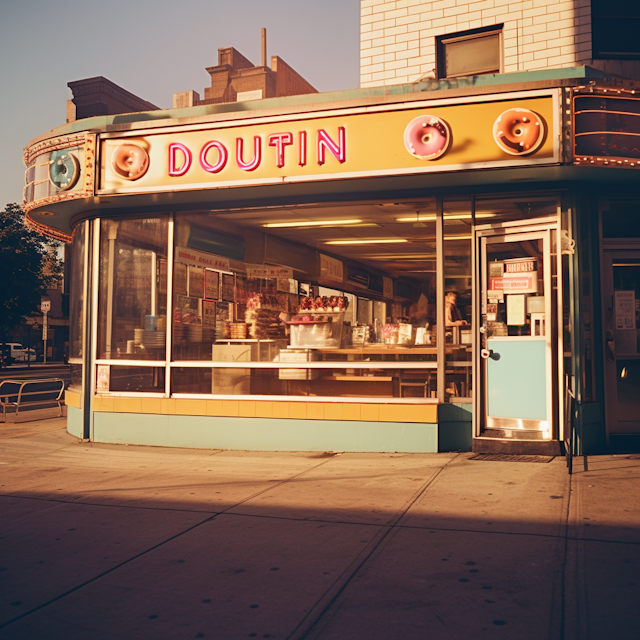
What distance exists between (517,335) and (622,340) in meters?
1.33

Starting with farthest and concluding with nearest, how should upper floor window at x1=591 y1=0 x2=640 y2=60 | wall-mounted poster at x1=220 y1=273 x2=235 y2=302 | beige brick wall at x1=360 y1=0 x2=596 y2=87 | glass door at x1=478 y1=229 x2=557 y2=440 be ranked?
1. wall-mounted poster at x1=220 y1=273 x2=235 y2=302
2. beige brick wall at x1=360 y1=0 x2=596 y2=87
3. upper floor window at x1=591 y1=0 x2=640 y2=60
4. glass door at x1=478 y1=229 x2=557 y2=440

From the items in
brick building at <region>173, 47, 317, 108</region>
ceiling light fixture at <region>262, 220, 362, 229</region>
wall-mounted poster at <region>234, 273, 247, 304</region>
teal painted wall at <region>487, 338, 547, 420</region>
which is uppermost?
brick building at <region>173, 47, 317, 108</region>

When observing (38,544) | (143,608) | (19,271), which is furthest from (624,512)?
(19,271)

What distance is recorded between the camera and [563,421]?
25.5 feet

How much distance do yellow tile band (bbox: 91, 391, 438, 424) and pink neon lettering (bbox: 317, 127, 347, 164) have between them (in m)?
3.08

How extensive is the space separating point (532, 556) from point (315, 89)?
1182 inches

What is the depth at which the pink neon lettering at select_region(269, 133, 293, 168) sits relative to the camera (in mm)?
8273

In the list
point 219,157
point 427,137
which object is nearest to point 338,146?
point 427,137

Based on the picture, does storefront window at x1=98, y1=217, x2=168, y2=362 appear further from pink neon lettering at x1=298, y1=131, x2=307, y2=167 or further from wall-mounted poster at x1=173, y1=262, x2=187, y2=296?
pink neon lettering at x1=298, y1=131, x2=307, y2=167

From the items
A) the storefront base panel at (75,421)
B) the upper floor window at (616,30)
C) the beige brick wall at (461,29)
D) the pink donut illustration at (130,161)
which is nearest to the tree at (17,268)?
the storefront base panel at (75,421)

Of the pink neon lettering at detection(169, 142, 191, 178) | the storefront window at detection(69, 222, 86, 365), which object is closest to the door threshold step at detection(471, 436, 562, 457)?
the pink neon lettering at detection(169, 142, 191, 178)

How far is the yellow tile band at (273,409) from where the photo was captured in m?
8.26

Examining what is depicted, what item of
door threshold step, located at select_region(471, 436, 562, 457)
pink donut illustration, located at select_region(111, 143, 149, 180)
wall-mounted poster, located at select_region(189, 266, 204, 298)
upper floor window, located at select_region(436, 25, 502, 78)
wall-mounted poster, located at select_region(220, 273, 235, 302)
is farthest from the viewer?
wall-mounted poster, located at select_region(220, 273, 235, 302)

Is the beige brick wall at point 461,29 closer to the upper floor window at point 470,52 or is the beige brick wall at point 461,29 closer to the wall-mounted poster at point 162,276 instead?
the upper floor window at point 470,52
